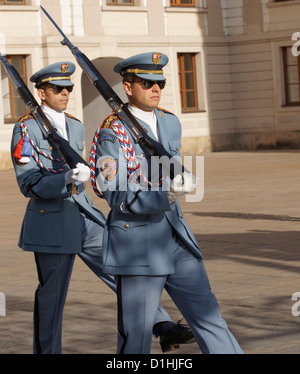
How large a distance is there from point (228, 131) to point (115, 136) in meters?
28.5

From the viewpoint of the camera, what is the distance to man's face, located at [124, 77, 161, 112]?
16.0 feet

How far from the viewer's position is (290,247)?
10.5 meters

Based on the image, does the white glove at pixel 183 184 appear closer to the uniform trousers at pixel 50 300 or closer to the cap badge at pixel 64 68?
the uniform trousers at pixel 50 300

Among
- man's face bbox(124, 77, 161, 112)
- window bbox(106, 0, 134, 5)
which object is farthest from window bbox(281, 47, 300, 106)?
man's face bbox(124, 77, 161, 112)

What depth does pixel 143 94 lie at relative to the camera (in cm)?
488

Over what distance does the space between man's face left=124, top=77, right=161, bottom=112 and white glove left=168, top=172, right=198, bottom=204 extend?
0.53m

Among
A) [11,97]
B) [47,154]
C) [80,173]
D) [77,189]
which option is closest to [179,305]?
[80,173]

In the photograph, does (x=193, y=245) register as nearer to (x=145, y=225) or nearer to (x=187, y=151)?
(x=145, y=225)

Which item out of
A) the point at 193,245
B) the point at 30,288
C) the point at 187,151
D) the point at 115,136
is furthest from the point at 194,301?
the point at 187,151

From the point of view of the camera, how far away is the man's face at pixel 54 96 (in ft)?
19.9

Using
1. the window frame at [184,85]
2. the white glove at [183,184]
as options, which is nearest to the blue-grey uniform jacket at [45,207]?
the white glove at [183,184]

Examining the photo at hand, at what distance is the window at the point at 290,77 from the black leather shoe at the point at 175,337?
88.9 ft

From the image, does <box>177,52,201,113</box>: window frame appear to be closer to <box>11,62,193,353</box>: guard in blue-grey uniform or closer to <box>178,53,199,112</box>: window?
<box>178,53,199,112</box>: window

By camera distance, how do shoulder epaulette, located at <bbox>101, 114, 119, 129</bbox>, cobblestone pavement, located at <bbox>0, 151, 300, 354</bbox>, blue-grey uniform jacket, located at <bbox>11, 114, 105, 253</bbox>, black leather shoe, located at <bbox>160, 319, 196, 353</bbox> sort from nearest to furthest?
shoulder epaulette, located at <bbox>101, 114, 119, 129</bbox>
black leather shoe, located at <bbox>160, 319, 196, 353</bbox>
blue-grey uniform jacket, located at <bbox>11, 114, 105, 253</bbox>
cobblestone pavement, located at <bbox>0, 151, 300, 354</bbox>
